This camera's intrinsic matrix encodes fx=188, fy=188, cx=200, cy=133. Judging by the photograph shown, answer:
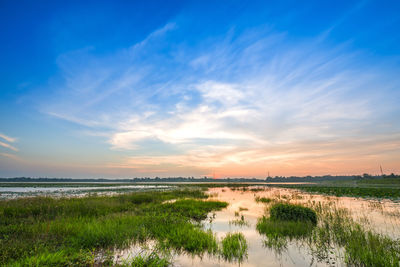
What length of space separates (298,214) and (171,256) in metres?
8.84

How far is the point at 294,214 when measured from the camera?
11773 millimetres

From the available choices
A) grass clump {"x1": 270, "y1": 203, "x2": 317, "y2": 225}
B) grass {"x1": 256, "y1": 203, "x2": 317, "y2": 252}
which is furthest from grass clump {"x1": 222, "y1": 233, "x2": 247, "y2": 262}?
grass clump {"x1": 270, "y1": 203, "x2": 317, "y2": 225}

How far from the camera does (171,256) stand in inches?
259

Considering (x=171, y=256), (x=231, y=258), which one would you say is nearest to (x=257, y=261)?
(x=231, y=258)

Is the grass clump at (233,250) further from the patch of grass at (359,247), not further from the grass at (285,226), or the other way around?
the patch of grass at (359,247)

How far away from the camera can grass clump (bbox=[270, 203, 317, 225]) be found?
451 inches

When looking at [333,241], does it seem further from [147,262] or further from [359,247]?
[147,262]

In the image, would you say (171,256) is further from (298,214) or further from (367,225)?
(367,225)

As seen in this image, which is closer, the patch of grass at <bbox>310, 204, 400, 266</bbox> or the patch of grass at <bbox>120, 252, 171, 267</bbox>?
the patch of grass at <bbox>120, 252, 171, 267</bbox>

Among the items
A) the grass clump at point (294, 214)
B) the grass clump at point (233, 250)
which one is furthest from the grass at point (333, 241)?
the grass clump at point (233, 250)

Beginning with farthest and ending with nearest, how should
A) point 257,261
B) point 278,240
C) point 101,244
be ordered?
point 278,240 → point 101,244 → point 257,261

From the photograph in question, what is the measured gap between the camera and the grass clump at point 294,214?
37.6 feet

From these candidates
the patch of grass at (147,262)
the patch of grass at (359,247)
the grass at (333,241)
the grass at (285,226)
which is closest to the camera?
the patch of grass at (147,262)

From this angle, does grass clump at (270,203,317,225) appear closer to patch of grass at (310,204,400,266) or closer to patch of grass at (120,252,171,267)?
patch of grass at (310,204,400,266)
